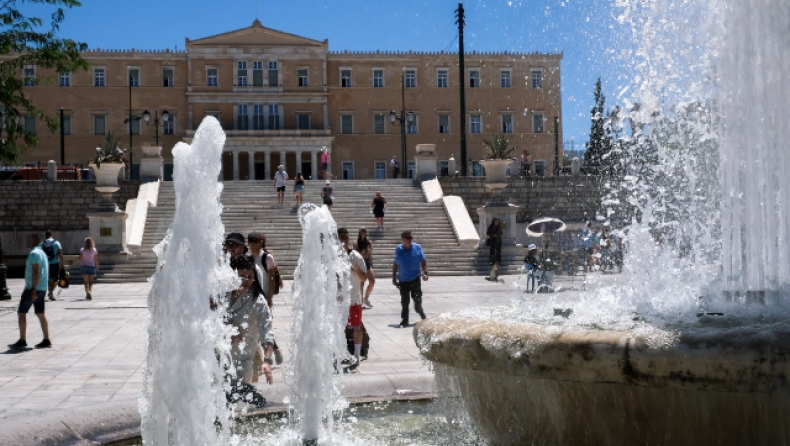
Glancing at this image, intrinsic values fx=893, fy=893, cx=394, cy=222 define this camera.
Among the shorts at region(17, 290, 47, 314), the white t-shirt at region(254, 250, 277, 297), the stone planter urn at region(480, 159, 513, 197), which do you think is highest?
the stone planter urn at region(480, 159, 513, 197)

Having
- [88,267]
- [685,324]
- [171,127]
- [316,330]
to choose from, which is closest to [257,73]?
[171,127]

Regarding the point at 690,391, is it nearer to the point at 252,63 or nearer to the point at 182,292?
the point at 182,292

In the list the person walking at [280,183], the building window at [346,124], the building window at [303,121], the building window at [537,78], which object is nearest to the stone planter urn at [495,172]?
the person walking at [280,183]

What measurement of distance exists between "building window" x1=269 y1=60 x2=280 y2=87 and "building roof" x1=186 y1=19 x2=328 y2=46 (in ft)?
4.29

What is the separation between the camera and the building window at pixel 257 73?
56.7 metres

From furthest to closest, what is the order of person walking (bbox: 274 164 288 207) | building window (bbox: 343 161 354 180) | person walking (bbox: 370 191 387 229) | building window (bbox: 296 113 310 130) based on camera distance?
building window (bbox: 343 161 354 180) → building window (bbox: 296 113 310 130) → person walking (bbox: 274 164 288 207) → person walking (bbox: 370 191 387 229)

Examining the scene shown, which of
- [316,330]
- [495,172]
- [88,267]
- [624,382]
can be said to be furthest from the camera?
[495,172]

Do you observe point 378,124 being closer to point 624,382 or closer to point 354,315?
point 354,315

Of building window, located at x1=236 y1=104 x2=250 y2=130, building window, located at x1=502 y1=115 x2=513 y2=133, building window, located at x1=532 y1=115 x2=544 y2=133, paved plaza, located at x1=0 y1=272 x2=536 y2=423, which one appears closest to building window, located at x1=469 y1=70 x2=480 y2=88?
building window, located at x1=502 y1=115 x2=513 y2=133

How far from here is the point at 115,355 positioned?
9.63 metres

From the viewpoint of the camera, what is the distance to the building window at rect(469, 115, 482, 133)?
57.8 meters

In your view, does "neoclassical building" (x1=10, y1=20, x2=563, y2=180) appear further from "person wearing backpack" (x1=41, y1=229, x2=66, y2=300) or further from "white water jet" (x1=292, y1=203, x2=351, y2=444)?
"white water jet" (x1=292, y1=203, x2=351, y2=444)

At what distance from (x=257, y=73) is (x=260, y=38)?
2294 millimetres

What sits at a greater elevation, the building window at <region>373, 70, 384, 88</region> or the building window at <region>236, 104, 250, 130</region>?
the building window at <region>373, 70, 384, 88</region>
